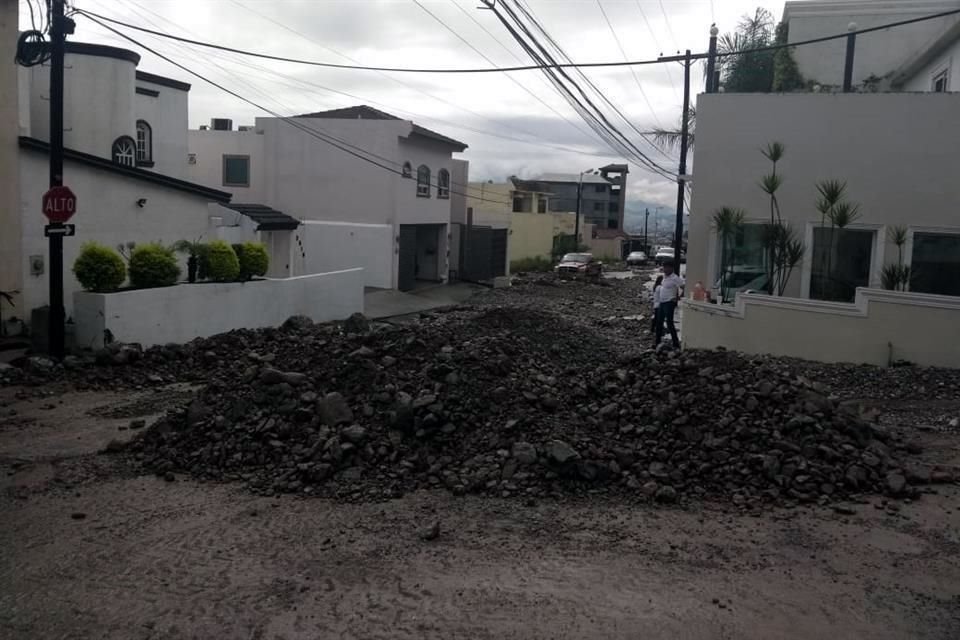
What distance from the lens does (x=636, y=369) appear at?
32.6ft

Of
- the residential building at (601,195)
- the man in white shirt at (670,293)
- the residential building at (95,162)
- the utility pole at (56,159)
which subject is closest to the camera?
the utility pole at (56,159)

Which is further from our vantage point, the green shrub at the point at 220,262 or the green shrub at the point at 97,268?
the green shrub at the point at 220,262

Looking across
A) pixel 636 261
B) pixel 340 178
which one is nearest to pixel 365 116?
pixel 340 178

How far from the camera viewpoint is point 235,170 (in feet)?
114

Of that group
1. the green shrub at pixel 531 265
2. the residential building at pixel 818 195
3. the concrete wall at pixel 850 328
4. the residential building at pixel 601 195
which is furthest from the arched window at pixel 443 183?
the residential building at pixel 601 195

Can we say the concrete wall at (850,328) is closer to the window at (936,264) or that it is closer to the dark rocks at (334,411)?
the window at (936,264)

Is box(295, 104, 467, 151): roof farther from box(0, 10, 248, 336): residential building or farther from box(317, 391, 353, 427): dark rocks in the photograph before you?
box(317, 391, 353, 427): dark rocks

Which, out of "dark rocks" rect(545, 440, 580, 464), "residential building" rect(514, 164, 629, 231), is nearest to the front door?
"dark rocks" rect(545, 440, 580, 464)

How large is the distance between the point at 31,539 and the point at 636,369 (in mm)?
6196

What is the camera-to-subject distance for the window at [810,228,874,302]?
18219mm

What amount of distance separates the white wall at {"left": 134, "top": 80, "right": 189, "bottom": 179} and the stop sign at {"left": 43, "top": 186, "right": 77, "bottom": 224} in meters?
14.1

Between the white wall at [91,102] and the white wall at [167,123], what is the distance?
248 centimetres

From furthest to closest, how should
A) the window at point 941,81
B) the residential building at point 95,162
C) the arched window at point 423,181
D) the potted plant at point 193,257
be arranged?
the arched window at point 423,181
the window at point 941,81
the potted plant at point 193,257
the residential building at point 95,162

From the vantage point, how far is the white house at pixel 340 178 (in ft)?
105
